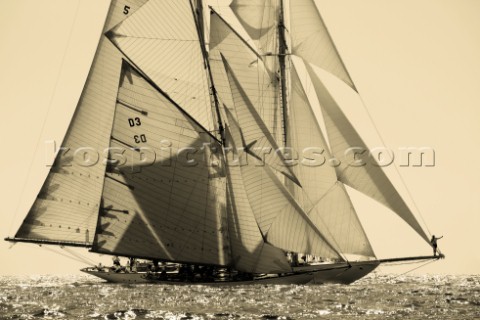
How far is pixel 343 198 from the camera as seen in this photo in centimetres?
6569

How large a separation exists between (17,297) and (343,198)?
22.6 meters

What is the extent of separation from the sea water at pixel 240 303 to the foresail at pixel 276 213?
10.2ft

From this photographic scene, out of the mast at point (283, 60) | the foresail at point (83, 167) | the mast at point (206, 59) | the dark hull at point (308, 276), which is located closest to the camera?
the mast at point (206, 59)

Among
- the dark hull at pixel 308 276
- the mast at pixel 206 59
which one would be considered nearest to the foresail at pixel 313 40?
the mast at pixel 206 59

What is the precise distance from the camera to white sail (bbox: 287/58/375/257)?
6562 cm

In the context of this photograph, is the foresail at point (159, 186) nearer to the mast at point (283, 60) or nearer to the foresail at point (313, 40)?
the mast at point (283, 60)

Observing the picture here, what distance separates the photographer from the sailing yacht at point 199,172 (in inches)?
2392

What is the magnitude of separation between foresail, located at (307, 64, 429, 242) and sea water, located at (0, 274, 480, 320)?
5700 mm

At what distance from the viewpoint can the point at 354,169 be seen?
63906 millimetres

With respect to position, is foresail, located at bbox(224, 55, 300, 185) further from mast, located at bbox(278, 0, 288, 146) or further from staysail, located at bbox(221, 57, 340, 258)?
mast, located at bbox(278, 0, 288, 146)

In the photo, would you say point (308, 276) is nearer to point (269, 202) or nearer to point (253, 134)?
point (269, 202)

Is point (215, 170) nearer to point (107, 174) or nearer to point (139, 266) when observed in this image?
point (107, 174)

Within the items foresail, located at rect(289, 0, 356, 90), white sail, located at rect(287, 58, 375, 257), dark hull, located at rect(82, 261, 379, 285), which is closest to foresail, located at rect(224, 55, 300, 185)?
white sail, located at rect(287, 58, 375, 257)

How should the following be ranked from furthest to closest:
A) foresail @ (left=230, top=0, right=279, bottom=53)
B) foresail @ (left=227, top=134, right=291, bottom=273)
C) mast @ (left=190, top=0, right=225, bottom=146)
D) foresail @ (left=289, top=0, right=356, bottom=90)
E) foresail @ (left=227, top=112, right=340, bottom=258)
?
foresail @ (left=230, top=0, right=279, bottom=53) < foresail @ (left=289, top=0, right=356, bottom=90) < mast @ (left=190, top=0, right=225, bottom=146) < foresail @ (left=227, top=134, right=291, bottom=273) < foresail @ (left=227, top=112, right=340, bottom=258)
